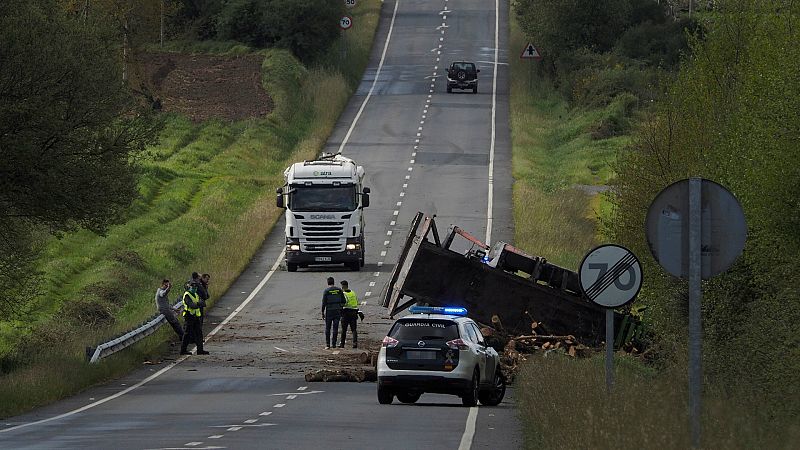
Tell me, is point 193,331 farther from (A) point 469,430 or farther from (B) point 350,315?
(A) point 469,430

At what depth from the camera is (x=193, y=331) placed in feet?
107

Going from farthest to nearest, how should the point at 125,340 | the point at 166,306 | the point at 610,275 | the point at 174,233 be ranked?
the point at 174,233 → the point at 166,306 → the point at 125,340 → the point at 610,275

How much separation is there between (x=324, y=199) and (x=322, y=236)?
3.60 ft

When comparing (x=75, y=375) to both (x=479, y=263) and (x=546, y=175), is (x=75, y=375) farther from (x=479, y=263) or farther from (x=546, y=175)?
(x=546, y=175)

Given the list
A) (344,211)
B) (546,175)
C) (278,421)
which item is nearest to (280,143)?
(546,175)

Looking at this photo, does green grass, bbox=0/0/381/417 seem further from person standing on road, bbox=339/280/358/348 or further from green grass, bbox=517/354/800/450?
green grass, bbox=517/354/800/450

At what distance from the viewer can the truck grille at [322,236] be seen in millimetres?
44656

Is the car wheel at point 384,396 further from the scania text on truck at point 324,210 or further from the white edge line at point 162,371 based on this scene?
the scania text on truck at point 324,210

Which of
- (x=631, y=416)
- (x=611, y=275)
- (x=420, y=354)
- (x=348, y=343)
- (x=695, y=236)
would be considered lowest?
(x=348, y=343)

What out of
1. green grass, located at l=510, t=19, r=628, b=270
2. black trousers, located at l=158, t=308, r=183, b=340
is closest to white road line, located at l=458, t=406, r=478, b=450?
black trousers, located at l=158, t=308, r=183, b=340

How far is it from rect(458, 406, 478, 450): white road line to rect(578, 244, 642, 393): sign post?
2.71m

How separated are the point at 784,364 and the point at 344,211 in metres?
28.1

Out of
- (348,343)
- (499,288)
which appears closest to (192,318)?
(348,343)

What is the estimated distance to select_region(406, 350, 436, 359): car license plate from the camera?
75.9 ft
